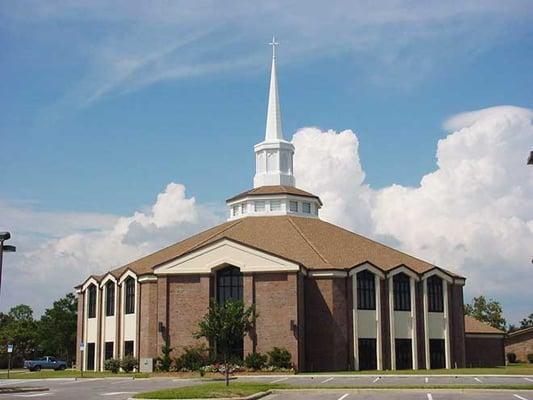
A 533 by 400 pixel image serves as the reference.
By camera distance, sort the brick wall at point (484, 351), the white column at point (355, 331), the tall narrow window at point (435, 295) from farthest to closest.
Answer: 1. the brick wall at point (484, 351)
2. the tall narrow window at point (435, 295)
3. the white column at point (355, 331)

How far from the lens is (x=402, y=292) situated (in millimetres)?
59031

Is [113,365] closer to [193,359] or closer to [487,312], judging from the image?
[193,359]

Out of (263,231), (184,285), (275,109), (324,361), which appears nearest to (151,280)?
(184,285)

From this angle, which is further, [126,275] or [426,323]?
[126,275]

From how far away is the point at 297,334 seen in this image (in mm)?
52000

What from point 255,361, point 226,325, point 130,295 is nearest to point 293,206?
point 130,295

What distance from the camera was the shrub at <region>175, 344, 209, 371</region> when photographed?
167ft

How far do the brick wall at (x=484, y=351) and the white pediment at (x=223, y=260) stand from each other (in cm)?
2339

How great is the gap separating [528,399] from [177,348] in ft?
101

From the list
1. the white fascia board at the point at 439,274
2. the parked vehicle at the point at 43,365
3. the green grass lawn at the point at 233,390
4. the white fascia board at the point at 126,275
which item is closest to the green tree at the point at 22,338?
the parked vehicle at the point at 43,365

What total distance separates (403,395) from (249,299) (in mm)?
23586

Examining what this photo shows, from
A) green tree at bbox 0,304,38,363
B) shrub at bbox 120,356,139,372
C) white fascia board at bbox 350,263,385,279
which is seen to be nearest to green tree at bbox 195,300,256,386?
shrub at bbox 120,356,139,372

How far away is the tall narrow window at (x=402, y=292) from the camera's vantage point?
5866cm

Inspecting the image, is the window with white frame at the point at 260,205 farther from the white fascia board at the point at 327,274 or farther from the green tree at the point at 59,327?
the green tree at the point at 59,327
